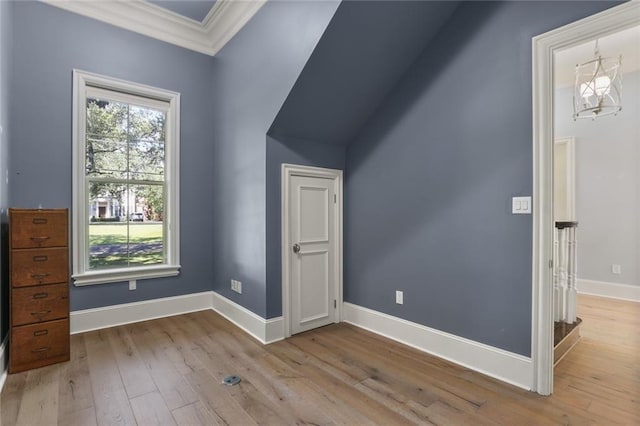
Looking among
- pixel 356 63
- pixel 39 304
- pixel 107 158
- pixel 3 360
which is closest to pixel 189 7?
pixel 107 158

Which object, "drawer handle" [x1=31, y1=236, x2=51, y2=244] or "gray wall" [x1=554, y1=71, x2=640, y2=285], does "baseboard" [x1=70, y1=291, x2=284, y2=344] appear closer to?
"drawer handle" [x1=31, y1=236, x2=51, y2=244]

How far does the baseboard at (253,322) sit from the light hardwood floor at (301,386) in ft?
0.39

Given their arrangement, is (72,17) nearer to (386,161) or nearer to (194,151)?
(194,151)

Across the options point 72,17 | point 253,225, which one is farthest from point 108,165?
point 253,225

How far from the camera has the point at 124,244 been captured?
3.61 meters

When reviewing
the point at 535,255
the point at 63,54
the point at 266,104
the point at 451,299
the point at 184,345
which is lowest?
the point at 184,345

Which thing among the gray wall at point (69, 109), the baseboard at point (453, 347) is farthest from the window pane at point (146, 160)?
the baseboard at point (453, 347)

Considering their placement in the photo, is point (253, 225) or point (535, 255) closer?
point (535, 255)

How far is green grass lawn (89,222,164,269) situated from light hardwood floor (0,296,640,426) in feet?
2.70

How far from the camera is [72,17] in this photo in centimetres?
322

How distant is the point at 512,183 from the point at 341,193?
67.8 inches

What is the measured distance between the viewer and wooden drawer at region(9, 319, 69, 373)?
2.38 meters

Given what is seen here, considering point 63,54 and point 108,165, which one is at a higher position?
point 63,54

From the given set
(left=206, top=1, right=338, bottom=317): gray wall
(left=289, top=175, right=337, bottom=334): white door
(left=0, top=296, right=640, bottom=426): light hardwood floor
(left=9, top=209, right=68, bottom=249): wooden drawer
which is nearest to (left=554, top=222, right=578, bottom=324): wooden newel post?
(left=0, top=296, right=640, bottom=426): light hardwood floor
